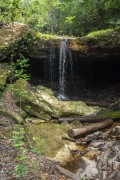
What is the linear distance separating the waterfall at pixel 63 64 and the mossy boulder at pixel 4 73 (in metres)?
3.42

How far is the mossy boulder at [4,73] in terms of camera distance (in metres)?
9.09

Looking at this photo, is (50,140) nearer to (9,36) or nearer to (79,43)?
(9,36)

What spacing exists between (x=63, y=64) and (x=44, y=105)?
12.3ft

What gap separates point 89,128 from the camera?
907cm

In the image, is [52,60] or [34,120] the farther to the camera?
[52,60]

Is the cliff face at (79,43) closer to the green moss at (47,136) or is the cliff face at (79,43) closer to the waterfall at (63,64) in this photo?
the waterfall at (63,64)

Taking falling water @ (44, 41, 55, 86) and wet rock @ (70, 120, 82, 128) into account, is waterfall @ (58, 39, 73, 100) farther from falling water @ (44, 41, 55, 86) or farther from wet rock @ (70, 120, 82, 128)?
wet rock @ (70, 120, 82, 128)

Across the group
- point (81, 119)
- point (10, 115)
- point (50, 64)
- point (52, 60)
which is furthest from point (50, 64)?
point (10, 115)

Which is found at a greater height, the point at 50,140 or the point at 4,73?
the point at 4,73

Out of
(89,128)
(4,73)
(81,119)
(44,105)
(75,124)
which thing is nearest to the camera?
(89,128)

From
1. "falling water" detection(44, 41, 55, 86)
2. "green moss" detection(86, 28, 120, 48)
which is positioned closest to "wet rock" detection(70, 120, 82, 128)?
"green moss" detection(86, 28, 120, 48)

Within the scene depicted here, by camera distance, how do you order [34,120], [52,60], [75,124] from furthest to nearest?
[52,60]
[75,124]
[34,120]

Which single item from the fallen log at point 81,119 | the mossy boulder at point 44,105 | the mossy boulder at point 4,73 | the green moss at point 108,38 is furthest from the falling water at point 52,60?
the fallen log at point 81,119

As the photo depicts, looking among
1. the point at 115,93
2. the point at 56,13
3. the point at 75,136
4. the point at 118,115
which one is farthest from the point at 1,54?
the point at 56,13
